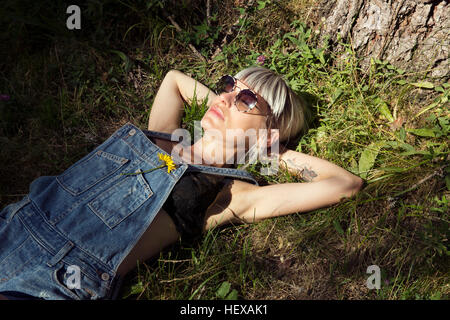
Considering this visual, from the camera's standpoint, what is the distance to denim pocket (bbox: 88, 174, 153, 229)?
2.30m

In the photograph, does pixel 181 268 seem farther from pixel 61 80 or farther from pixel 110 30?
pixel 110 30

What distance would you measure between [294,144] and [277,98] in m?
0.57

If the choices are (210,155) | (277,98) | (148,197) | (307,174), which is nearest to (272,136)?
(277,98)

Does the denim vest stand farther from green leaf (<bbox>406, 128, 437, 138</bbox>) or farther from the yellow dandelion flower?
green leaf (<bbox>406, 128, 437, 138</bbox>)

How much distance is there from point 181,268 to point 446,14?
8.83ft

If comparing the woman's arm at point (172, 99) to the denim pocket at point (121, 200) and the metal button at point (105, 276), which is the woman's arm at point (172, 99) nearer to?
the denim pocket at point (121, 200)

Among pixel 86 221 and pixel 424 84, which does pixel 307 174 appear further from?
pixel 86 221

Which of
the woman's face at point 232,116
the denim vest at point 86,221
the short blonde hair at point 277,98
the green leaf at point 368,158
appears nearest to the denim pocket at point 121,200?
the denim vest at point 86,221

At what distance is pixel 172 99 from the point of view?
3.19m

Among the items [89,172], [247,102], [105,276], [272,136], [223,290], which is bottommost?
[223,290]

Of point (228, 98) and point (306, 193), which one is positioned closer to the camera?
point (306, 193)

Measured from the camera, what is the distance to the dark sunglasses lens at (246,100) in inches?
107

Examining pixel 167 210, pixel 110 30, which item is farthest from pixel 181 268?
pixel 110 30

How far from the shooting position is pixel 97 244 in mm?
2215
